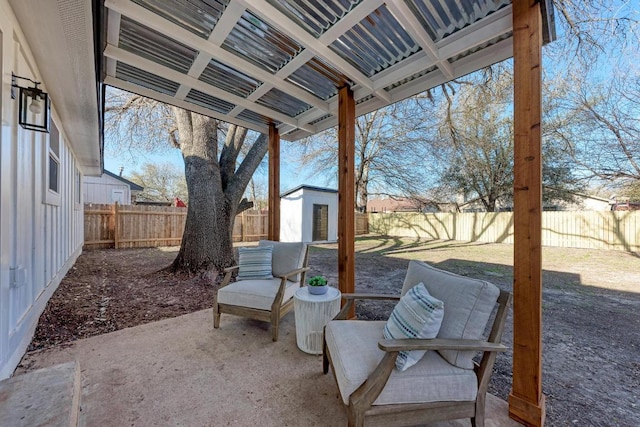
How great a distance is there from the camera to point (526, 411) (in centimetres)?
164

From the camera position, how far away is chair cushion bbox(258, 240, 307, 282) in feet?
10.9

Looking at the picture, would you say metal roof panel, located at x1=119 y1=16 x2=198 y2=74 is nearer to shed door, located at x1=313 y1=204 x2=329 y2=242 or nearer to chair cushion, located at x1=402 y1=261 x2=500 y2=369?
chair cushion, located at x1=402 y1=261 x2=500 y2=369

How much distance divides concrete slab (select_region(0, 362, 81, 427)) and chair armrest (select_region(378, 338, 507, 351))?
1404mm

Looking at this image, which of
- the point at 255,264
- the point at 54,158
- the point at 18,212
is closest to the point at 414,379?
the point at 255,264

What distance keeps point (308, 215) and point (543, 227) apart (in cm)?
945

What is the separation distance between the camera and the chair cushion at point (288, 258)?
10.9 feet

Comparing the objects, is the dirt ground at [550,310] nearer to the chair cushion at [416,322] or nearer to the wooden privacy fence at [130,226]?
the chair cushion at [416,322]

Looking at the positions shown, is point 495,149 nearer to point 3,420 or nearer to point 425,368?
point 425,368

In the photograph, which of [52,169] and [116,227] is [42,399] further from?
[116,227]

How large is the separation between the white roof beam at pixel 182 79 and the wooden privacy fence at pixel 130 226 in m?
4.95

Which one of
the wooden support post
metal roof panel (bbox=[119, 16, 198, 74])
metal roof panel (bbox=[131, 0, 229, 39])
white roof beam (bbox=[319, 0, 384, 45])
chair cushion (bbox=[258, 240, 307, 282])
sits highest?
metal roof panel (bbox=[131, 0, 229, 39])

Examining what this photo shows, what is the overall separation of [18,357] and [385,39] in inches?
159

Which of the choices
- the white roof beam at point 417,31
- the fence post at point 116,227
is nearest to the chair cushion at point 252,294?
the white roof beam at point 417,31

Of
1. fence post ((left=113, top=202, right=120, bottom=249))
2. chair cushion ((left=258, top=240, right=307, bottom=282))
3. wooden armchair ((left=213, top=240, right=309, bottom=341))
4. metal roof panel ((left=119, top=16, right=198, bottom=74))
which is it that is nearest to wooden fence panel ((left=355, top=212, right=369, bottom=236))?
fence post ((left=113, top=202, right=120, bottom=249))
